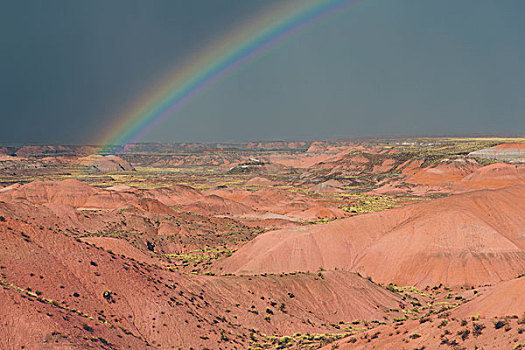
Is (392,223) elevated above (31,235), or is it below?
above

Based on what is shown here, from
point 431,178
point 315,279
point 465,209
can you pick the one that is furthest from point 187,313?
point 431,178

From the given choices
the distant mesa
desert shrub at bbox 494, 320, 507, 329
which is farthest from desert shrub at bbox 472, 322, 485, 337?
the distant mesa

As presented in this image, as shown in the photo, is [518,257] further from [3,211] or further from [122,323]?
[3,211]

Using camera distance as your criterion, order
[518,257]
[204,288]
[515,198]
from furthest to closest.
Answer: [515,198]
[518,257]
[204,288]

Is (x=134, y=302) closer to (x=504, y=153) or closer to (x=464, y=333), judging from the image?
(x=464, y=333)

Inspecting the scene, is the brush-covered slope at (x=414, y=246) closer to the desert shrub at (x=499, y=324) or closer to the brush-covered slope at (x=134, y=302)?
the brush-covered slope at (x=134, y=302)

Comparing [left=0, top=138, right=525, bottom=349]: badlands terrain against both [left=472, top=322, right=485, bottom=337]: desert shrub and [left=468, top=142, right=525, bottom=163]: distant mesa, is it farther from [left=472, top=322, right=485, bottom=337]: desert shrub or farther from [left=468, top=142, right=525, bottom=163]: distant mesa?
[left=468, top=142, right=525, bottom=163]: distant mesa
